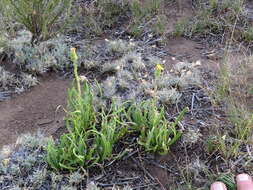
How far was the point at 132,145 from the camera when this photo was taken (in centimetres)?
249

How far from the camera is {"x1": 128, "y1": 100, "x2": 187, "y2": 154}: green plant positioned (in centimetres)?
233

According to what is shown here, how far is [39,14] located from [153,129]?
6.67 feet

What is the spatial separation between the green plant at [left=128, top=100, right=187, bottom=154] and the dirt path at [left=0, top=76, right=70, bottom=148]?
2.35 feet

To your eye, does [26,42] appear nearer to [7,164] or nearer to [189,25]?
[7,164]

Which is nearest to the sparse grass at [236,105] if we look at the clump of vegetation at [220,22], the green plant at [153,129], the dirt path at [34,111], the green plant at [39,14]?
the green plant at [153,129]

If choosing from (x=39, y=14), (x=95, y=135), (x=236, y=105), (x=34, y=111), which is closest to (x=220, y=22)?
(x=236, y=105)

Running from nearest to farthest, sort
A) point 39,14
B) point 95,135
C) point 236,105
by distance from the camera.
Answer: point 95,135 → point 236,105 → point 39,14

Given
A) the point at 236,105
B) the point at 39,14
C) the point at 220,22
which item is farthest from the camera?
the point at 220,22

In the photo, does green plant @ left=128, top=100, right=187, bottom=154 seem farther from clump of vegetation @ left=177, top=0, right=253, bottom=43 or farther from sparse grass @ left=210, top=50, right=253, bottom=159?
clump of vegetation @ left=177, top=0, right=253, bottom=43

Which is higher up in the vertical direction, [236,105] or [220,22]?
[220,22]

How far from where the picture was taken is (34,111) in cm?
292

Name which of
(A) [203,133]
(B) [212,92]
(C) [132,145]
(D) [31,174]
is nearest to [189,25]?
(B) [212,92]

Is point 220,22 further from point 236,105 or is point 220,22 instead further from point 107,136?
point 107,136

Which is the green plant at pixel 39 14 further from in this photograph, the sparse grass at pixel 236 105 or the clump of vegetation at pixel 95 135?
the sparse grass at pixel 236 105
